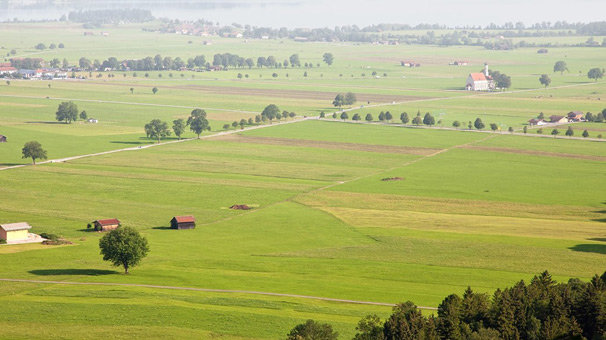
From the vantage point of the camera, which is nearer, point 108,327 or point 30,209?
point 108,327

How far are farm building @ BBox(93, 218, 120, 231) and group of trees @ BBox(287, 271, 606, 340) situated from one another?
4876cm

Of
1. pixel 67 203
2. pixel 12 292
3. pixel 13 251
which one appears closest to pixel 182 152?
pixel 67 203

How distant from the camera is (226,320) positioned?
70562 mm

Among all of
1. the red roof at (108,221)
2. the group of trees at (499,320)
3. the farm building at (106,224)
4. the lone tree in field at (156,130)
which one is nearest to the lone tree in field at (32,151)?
the lone tree in field at (156,130)

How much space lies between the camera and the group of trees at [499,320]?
60562 millimetres

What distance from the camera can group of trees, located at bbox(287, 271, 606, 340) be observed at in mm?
60562

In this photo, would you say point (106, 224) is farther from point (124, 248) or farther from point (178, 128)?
point (178, 128)

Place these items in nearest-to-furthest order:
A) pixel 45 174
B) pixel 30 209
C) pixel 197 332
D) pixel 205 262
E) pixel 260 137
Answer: pixel 197 332 → pixel 205 262 → pixel 30 209 → pixel 45 174 → pixel 260 137

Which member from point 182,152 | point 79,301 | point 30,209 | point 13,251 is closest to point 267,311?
point 79,301

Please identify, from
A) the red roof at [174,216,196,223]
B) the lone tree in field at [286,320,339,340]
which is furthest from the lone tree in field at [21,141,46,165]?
the lone tree in field at [286,320,339,340]

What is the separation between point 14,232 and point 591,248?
2529 inches

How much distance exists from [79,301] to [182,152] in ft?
303

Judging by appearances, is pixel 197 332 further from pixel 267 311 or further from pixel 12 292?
pixel 12 292

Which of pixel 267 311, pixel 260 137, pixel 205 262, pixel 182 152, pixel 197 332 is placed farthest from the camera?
pixel 260 137
